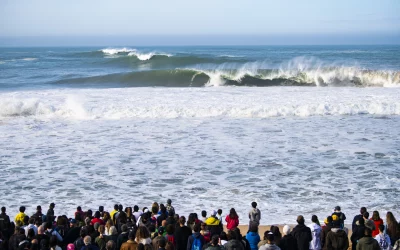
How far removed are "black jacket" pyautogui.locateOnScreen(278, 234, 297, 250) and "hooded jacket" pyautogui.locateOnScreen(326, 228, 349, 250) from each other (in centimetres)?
56

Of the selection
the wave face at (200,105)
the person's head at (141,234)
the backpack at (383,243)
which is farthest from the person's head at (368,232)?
the wave face at (200,105)

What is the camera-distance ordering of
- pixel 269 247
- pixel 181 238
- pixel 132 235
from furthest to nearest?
pixel 181 238
pixel 132 235
pixel 269 247

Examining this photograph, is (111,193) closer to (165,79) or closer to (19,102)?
(19,102)

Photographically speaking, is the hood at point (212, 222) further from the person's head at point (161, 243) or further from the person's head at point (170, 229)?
the person's head at point (161, 243)

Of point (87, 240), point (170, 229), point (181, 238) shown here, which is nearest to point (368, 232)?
point (181, 238)

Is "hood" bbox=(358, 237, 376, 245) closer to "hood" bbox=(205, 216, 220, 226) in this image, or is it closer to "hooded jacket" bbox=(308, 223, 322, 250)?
"hooded jacket" bbox=(308, 223, 322, 250)

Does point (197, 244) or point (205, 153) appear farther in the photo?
point (205, 153)

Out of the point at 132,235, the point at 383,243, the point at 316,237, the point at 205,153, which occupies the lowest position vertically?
the point at 205,153

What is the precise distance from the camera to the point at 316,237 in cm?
742

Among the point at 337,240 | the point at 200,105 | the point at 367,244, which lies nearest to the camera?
the point at 367,244

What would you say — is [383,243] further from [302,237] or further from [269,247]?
[269,247]

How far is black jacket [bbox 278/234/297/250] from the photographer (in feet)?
22.2

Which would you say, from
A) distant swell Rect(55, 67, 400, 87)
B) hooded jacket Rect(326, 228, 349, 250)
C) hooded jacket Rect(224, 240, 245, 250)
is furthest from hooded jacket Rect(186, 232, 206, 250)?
distant swell Rect(55, 67, 400, 87)

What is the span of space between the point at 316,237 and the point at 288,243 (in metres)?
0.78
